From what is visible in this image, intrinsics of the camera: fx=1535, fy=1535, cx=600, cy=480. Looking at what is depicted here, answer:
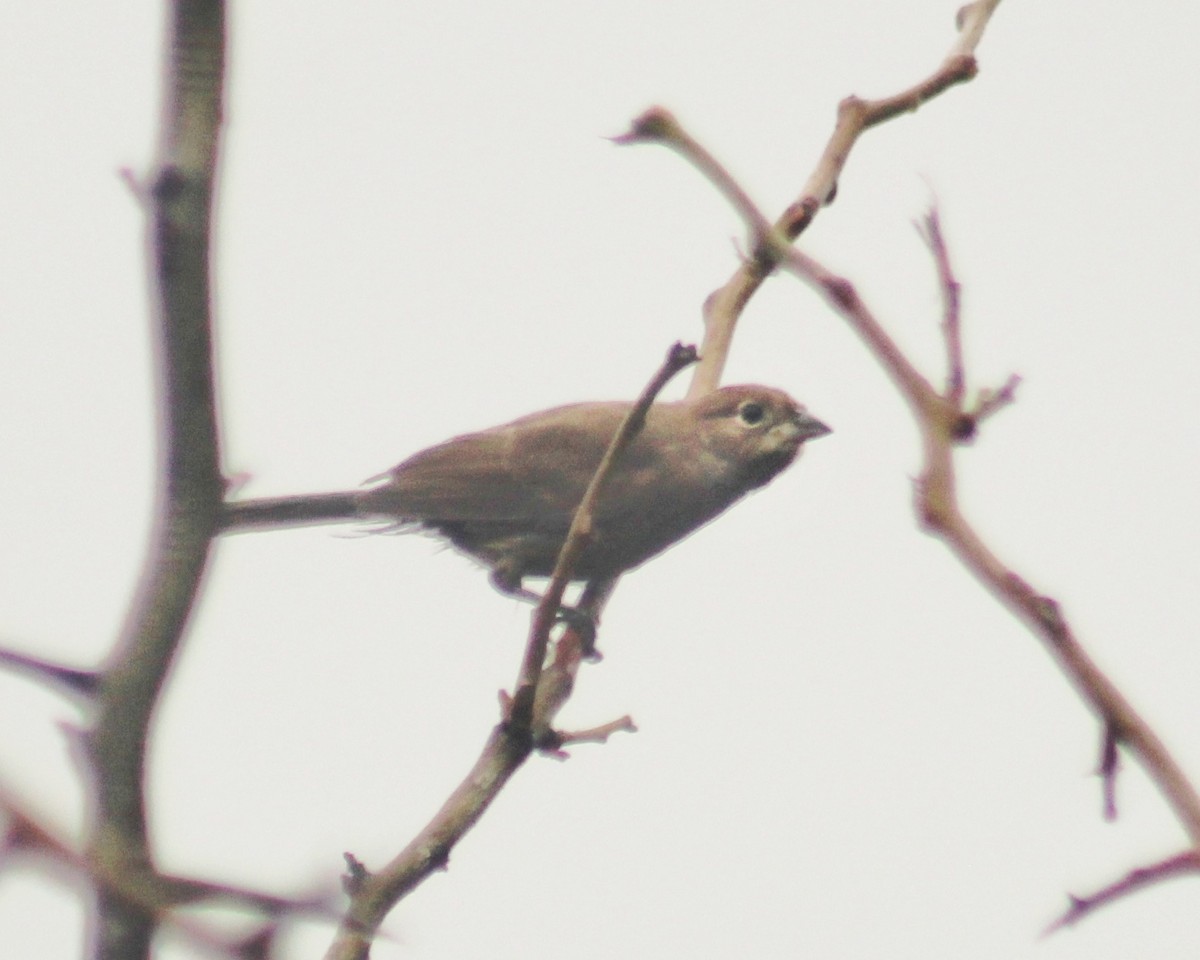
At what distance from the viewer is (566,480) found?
317 inches

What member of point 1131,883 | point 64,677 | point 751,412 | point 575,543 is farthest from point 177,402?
point 751,412

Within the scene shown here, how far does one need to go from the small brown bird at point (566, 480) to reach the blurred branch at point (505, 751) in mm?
3244

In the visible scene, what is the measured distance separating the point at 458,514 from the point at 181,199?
6.33 m

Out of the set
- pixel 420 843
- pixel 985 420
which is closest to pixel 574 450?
pixel 420 843

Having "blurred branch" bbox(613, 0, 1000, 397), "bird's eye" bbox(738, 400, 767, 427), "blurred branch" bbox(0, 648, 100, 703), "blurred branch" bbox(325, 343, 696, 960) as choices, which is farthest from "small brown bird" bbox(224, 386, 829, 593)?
"blurred branch" bbox(0, 648, 100, 703)

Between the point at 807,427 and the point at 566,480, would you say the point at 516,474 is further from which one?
the point at 807,427

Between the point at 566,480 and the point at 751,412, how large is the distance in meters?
1.03

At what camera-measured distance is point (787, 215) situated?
516 centimetres

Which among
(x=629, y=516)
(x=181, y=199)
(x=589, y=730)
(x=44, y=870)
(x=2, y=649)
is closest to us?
(x=44, y=870)

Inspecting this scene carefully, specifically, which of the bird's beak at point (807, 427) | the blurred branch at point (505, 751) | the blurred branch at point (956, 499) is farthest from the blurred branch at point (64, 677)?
the bird's beak at point (807, 427)

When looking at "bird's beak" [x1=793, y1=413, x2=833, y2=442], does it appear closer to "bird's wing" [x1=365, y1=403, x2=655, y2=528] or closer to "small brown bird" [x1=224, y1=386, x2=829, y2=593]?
"small brown bird" [x1=224, y1=386, x2=829, y2=593]

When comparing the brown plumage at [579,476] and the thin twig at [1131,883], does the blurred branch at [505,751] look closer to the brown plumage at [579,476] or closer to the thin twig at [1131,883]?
the thin twig at [1131,883]

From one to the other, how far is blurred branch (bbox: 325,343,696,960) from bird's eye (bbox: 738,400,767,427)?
3.66 metres

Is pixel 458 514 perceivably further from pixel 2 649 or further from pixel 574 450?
pixel 2 649
